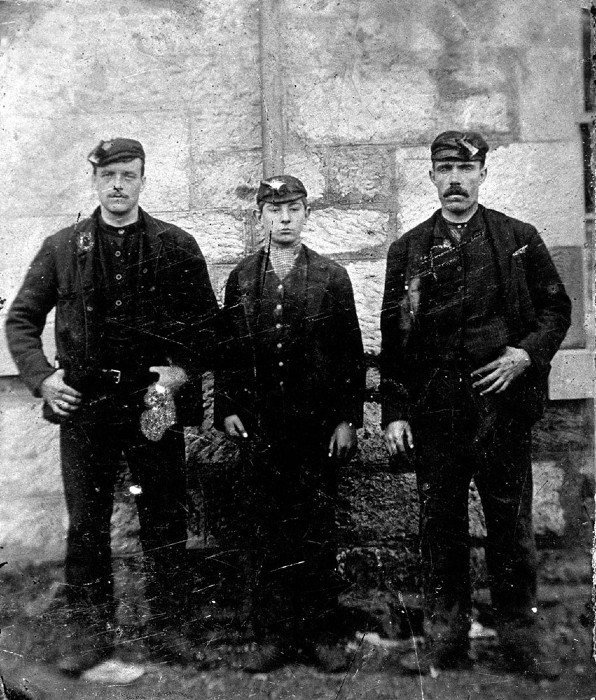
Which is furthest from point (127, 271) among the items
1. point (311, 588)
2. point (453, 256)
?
point (311, 588)

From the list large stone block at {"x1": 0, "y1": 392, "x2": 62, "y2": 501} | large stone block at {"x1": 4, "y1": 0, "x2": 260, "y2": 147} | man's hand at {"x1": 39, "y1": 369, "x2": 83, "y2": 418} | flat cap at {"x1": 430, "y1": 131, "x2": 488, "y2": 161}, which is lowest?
large stone block at {"x1": 0, "y1": 392, "x2": 62, "y2": 501}

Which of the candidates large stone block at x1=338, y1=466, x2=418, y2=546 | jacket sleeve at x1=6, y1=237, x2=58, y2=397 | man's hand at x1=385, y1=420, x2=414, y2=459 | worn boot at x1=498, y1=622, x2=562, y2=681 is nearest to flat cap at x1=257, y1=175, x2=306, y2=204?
jacket sleeve at x1=6, y1=237, x2=58, y2=397

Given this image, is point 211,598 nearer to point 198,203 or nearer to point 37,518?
point 37,518

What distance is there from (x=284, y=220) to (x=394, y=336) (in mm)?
568

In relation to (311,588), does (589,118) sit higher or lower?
higher

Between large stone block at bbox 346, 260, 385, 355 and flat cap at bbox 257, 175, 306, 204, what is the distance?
1.03ft

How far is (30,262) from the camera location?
2.51m

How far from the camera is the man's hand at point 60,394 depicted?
2510 millimetres

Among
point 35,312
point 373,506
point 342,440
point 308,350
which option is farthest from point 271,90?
point 373,506

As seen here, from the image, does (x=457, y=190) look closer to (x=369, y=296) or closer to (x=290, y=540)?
(x=369, y=296)

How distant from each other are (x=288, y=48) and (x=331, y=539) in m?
1.76

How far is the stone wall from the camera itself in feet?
8.20

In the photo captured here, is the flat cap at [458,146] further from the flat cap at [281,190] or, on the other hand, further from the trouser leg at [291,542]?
the trouser leg at [291,542]

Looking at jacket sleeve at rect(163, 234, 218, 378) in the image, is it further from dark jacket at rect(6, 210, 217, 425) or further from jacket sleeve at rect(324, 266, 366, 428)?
jacket sleeve at rect(324, 266, 366, 428)
